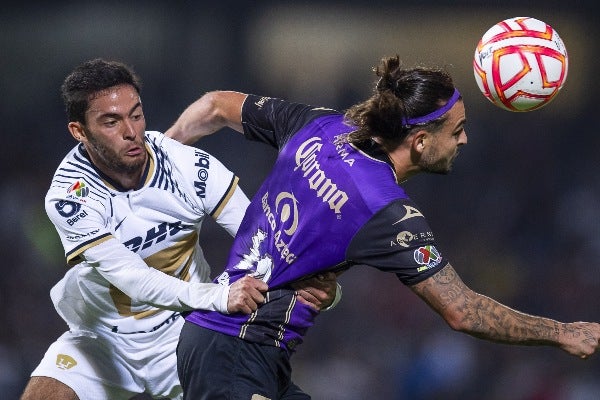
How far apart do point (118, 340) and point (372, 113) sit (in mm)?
1715

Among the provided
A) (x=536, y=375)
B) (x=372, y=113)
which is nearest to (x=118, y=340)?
(x=372, y=113)

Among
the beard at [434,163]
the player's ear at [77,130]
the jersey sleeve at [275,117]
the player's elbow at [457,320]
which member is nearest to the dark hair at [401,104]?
the beard at [434,163]

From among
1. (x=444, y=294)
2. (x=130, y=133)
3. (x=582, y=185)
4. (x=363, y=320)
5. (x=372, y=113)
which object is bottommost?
(x=363, y=320)

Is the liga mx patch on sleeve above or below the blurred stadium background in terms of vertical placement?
above

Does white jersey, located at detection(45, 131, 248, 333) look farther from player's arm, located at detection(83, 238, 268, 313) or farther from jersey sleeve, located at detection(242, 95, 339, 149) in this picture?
jersey sleeve, located at detection(242, 95, 339, 149)

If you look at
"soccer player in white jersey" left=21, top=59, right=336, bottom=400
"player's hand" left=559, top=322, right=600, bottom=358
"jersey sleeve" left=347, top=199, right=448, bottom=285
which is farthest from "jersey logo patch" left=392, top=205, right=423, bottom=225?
"player's hand" left=559, top=322, right=600, bottom=358

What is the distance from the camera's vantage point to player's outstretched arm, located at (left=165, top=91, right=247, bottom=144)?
3.98 m

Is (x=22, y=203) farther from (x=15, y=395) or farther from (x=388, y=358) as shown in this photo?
(x=388, y=358)

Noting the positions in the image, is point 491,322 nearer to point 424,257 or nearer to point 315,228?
point 424,257

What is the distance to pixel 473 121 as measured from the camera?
369 inches

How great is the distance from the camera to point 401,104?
3320 mm

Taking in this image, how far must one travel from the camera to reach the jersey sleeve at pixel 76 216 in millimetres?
3652

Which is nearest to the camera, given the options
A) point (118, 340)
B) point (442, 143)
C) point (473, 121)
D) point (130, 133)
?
point (442, 143)

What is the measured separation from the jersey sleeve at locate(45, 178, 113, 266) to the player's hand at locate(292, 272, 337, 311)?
86 cm
